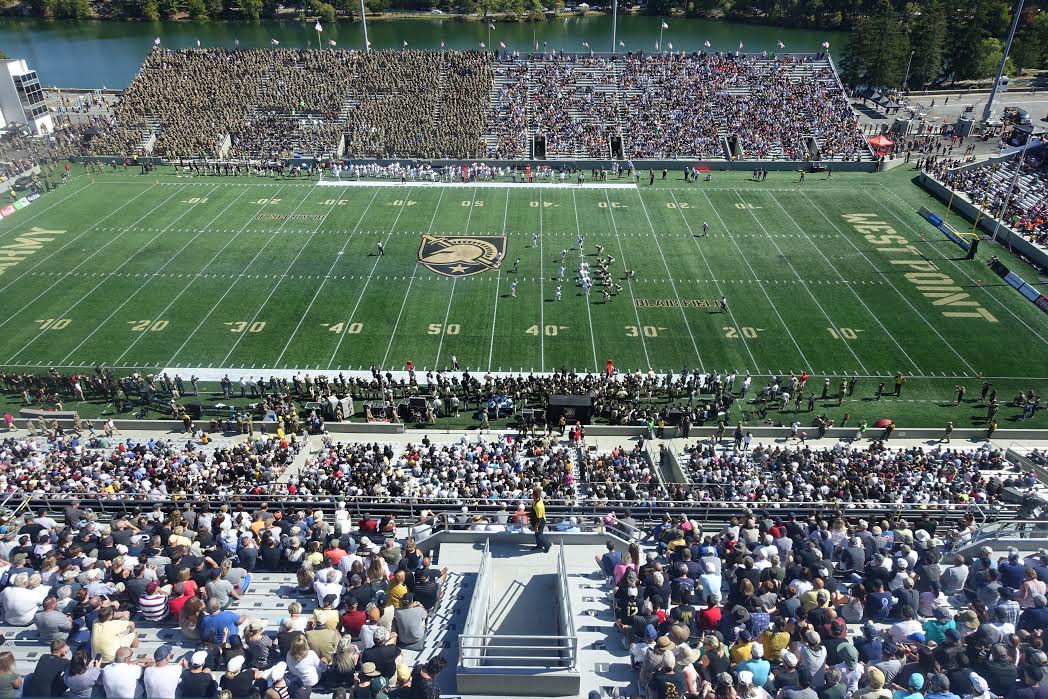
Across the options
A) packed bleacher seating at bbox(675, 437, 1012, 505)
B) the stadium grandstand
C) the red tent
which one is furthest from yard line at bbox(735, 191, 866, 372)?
the red tent

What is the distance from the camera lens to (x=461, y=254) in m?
37.7

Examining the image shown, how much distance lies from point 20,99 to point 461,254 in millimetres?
41484

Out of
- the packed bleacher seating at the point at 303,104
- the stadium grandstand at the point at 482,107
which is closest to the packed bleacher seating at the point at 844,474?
the stadium grandstand at the point at 482,107

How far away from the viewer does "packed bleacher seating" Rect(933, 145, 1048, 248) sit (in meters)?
38.2

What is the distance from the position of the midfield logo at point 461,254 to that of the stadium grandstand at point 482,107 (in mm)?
14381

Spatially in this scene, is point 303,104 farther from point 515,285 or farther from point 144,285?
point 515,285

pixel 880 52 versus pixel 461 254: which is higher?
pixel 880 52

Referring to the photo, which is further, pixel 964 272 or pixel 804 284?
pixel 964 272

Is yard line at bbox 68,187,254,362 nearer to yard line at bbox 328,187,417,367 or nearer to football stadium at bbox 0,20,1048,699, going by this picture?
football stadium at bbox 0,20,1048,699

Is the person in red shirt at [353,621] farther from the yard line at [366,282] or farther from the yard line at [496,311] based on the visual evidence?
the yard line at [366,282]

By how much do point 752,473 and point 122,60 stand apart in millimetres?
99374

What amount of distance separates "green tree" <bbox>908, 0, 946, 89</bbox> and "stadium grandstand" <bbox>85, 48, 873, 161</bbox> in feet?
38.7

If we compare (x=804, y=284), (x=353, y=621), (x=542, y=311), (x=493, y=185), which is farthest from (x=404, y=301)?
(x=353, y=621)

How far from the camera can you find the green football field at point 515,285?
2908 cm
